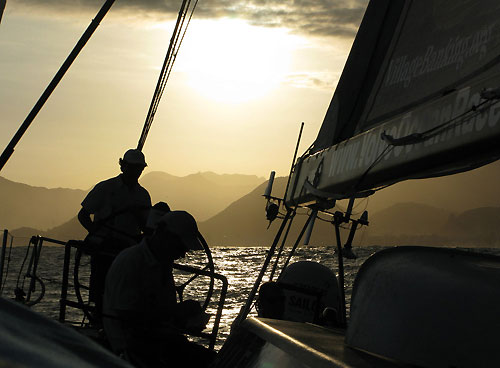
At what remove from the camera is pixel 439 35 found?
4.68 meters

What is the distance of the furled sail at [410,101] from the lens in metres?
3.55

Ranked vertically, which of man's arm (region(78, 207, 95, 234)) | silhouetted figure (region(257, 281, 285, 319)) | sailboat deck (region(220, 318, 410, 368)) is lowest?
silhouetted figure (region(257, 281, 285, 319))

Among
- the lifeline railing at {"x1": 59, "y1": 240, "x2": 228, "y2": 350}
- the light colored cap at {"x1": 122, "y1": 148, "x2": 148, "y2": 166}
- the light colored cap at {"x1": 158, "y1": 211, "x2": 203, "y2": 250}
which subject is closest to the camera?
the light colored cap at {"x1": 158, "y1": 211, "x2": 203, "y2": 250}

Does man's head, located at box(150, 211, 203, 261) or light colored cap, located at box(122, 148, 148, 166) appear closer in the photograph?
man's head, located at box(150, 211, 203, 261)

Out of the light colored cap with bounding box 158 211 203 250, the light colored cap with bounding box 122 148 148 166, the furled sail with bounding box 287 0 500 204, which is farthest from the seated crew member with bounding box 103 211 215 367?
the light colored cap with bounding box 122 148 148 166

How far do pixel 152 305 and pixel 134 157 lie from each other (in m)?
3.00

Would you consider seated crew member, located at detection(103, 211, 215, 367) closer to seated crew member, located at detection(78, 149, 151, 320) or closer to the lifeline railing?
the lifeline railing

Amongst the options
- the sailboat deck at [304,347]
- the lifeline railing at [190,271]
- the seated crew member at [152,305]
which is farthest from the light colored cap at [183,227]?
the sailboat deck at [304,347]

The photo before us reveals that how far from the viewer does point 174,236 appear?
4926 mm

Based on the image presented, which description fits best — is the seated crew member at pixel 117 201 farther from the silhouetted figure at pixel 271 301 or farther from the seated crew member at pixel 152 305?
the seated crew member at pixel 152 305

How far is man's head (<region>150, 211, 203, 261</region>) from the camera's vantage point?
4.91 m

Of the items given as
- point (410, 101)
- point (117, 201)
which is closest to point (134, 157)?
point (117, 201)

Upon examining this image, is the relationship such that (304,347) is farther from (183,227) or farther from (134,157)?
(134,157)

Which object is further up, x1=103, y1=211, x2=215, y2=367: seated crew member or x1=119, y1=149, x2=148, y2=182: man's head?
x1=119, y1=149, x2=148, y2=182: man's head
